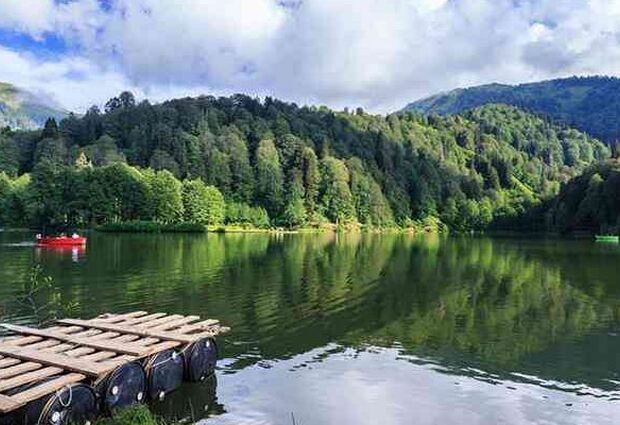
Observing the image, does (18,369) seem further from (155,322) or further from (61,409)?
(155,322)

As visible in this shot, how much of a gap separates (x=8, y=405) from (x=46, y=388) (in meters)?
1.48

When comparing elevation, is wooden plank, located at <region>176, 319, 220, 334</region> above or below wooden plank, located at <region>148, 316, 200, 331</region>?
below

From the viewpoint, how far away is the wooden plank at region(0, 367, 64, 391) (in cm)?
1662

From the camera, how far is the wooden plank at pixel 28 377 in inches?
655

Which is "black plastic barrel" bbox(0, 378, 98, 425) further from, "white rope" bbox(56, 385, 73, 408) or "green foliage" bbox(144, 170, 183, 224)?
"green foliage" bbox(144, 170, 183, 224)

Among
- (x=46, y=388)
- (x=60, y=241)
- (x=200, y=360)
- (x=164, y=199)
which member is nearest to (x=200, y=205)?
(x=164, y=199)

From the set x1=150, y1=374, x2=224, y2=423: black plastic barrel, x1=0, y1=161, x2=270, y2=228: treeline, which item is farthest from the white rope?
x1=0, y1=161, x2=270, y2=228: treeline

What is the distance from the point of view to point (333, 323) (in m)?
38.8

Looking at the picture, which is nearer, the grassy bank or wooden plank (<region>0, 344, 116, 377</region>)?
the grassy bank

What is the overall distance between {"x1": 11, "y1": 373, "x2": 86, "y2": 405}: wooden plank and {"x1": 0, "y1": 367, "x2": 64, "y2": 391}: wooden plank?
16.7 inches

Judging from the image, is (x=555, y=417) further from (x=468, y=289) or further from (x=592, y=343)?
(x=468, y=289)

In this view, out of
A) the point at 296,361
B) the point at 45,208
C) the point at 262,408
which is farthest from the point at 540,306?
the point at 45,208

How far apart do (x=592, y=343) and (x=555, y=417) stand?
46.9 feet

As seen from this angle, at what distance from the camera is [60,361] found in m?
18.7
